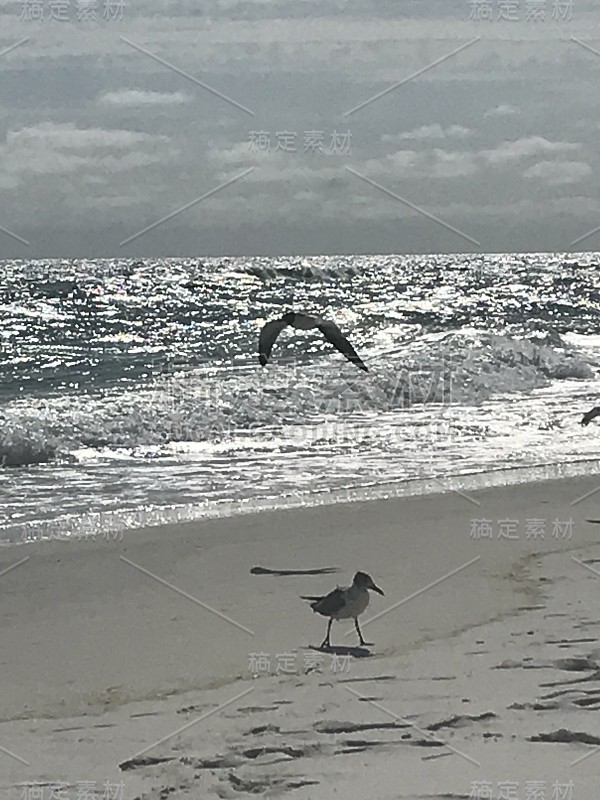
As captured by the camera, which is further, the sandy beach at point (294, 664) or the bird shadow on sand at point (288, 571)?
the bird shadow on sand at point (288, 571)

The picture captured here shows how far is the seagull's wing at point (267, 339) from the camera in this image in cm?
496

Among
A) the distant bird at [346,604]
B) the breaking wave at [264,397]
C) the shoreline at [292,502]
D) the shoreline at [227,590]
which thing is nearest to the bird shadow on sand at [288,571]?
the shoreline at [227,590]

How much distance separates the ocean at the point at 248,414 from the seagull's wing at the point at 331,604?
62.8 inches

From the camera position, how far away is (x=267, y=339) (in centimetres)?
511

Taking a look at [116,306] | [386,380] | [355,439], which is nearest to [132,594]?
[355,439]

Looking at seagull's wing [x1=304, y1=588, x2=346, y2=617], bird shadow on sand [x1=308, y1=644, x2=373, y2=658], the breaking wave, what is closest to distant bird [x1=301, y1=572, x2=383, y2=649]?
seagull's wing [x1=304, y1=588, x2=346, y2=617]

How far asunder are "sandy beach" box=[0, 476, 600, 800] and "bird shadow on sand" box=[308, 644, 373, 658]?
1 centimetres

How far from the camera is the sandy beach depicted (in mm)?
2438

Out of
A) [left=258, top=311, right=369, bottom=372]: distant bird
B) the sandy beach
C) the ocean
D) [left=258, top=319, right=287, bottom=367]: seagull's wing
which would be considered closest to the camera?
the sandy beach

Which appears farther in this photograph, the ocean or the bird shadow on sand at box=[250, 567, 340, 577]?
the ocean

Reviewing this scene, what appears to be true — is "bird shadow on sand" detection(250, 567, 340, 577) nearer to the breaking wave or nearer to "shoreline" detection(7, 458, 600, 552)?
"shoreline" detection(7, 458, 600, 552)

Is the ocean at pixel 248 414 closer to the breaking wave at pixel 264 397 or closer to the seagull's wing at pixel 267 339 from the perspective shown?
the breaking wave at pixel 264 397

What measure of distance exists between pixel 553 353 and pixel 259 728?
11852mm

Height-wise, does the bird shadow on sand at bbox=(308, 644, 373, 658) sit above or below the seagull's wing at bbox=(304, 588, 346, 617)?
below
